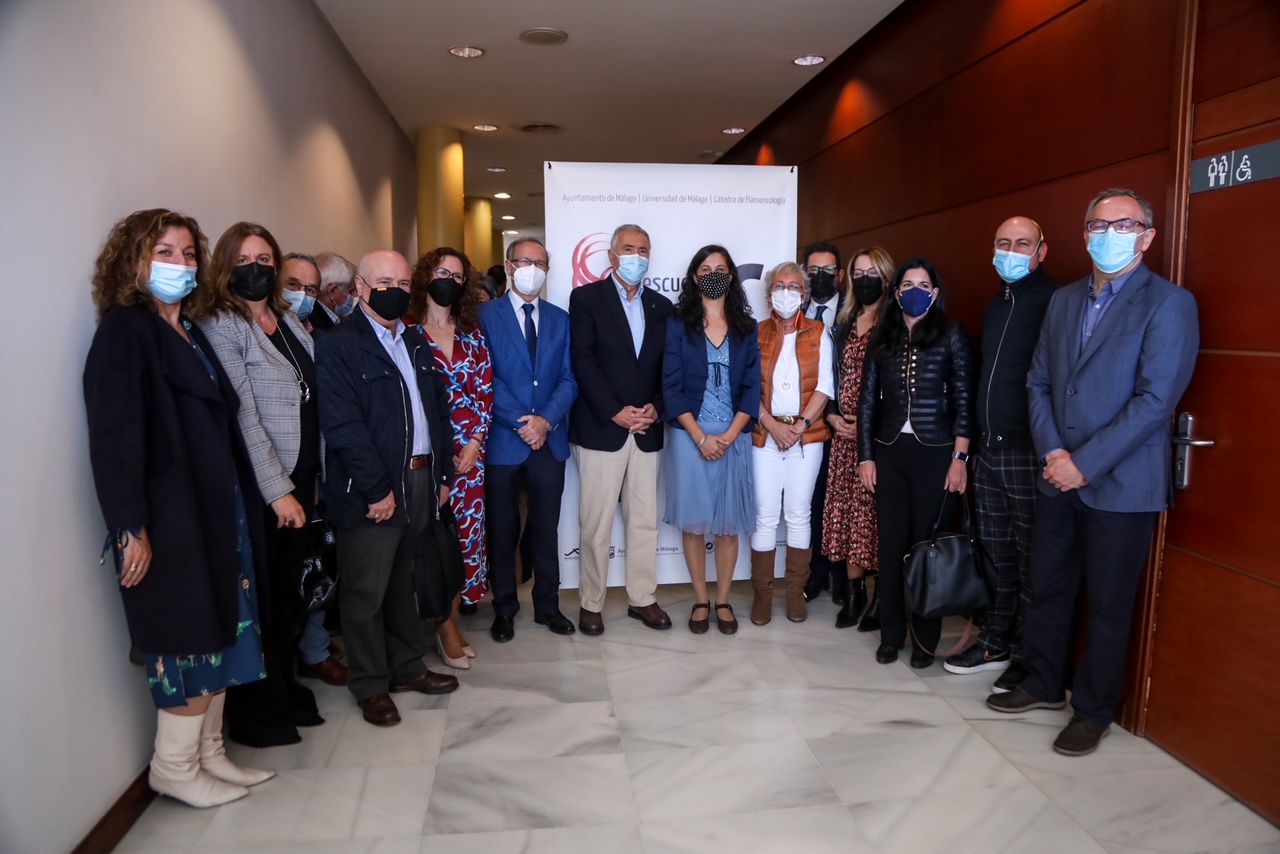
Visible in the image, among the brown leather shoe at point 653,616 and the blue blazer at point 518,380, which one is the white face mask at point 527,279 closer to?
the blue blazer at point 518,380

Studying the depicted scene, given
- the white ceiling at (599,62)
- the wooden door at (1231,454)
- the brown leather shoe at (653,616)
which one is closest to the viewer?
the wooden door at (1231,454)

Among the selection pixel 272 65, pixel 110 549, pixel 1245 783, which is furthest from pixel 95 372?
pixel 1245 783

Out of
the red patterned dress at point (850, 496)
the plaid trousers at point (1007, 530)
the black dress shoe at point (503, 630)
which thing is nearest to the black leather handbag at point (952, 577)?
the plaid trousers at point (1007, 530)

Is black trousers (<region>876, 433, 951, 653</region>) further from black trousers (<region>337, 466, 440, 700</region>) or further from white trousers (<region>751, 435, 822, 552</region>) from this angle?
black trousers (<region>337, 466, 440, 700</region>)

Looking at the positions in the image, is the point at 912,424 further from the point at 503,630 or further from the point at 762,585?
the point at 503,630

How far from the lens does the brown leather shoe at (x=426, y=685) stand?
3359 mm

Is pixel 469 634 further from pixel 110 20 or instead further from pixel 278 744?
pixel 110 20

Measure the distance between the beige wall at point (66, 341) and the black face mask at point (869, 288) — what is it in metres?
2.77

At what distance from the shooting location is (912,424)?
3.51m

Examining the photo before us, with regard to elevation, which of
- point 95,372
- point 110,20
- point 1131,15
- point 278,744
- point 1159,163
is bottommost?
point 278,744

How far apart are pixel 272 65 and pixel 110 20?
1.81 meters

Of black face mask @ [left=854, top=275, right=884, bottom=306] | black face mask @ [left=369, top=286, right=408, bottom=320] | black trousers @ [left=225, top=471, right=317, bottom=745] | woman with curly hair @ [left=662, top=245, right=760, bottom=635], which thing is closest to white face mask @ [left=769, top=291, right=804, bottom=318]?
woman with curly hair @ [left=662, top=245, right=760, bottom=635]

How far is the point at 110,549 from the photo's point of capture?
2.35m

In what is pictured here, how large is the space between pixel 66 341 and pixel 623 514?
8.11 ft
